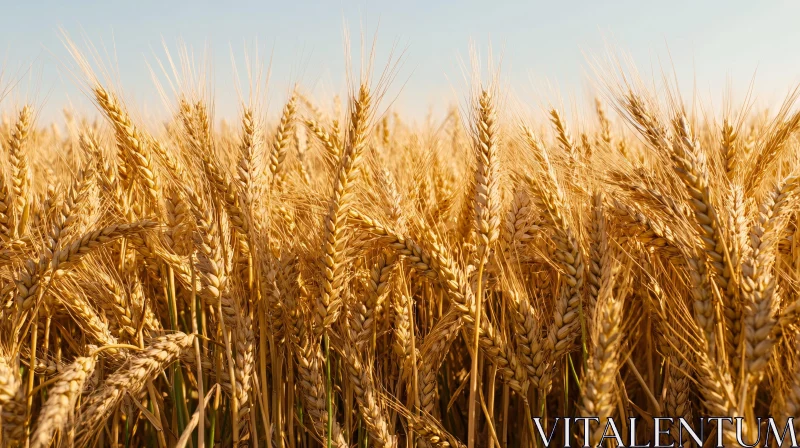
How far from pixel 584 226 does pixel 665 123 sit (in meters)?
0.42

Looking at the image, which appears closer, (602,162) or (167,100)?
(602,162)

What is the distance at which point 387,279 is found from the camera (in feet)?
6.11

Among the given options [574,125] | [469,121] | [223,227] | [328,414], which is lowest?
[328,414]

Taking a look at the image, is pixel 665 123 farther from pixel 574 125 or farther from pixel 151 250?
pixel 151 250

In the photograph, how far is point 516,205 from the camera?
77.2 inches

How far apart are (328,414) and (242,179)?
0.82 metres

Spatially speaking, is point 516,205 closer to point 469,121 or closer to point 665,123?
point 469,121

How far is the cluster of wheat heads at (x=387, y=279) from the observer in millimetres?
1386

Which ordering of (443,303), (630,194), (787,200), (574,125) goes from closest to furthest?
(787,200) < (630,194) < (443,303) < (574,125)

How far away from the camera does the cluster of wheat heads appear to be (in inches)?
54.6

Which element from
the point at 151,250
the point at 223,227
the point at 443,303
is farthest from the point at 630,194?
the point at 151,250

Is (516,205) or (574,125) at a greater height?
(574,125)

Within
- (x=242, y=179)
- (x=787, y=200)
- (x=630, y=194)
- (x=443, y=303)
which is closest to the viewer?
(x=787, y=200)

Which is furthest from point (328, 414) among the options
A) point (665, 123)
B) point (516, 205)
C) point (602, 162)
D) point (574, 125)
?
point (574, 125)
